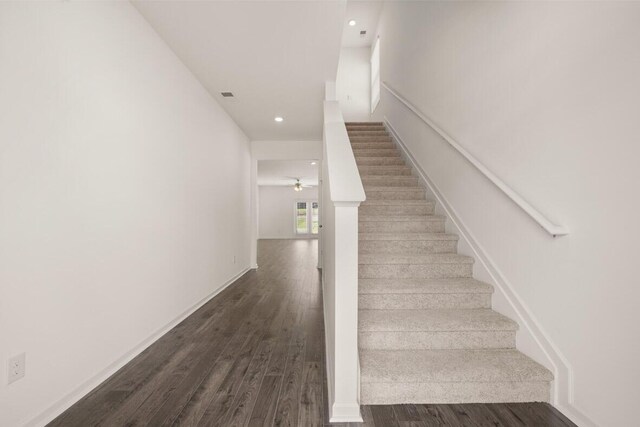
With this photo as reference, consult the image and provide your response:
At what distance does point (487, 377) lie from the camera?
171 cm

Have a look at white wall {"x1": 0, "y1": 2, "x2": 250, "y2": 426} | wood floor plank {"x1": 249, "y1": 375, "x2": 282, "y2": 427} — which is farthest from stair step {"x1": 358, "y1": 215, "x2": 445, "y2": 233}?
white wall {"x1": 0, "y1": 2, "x2": 250, "y2": 426}

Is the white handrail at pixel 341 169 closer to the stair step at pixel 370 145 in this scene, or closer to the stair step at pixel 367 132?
the stair step at pixel 370 145

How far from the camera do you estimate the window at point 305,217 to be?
1477 centimetres

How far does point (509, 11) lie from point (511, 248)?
5.37 feet

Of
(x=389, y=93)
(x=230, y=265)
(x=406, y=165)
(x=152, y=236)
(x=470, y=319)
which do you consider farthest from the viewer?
(x=389, y=93)

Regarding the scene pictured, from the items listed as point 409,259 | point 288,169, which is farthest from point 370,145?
point 288,169

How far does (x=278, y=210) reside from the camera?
580 inches

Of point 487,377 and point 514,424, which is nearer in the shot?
point 514,424

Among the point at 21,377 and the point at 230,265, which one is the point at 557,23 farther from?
the point at 230,265

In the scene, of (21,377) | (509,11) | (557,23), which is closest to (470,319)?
(557,23)

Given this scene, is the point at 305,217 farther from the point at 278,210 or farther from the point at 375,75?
the point at 375,75

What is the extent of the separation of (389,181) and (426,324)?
2.18 metres

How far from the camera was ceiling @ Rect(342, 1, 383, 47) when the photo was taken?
19.9ft

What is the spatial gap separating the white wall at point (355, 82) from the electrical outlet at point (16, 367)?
7.45 metres
